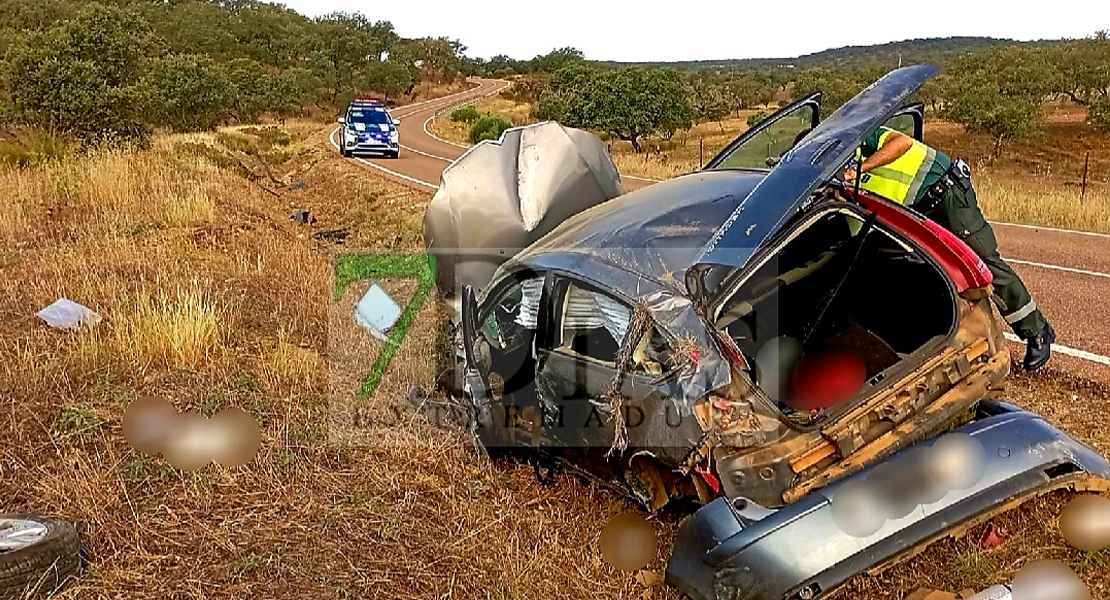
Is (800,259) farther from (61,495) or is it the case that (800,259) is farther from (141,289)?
(141,289)

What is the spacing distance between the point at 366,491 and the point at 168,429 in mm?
1323

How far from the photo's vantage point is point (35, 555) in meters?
3.14

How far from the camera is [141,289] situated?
6.59 meters

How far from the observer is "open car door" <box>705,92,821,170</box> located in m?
4.18

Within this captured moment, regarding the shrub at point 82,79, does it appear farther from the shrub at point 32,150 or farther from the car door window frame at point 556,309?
the car door window frame at point 556,309

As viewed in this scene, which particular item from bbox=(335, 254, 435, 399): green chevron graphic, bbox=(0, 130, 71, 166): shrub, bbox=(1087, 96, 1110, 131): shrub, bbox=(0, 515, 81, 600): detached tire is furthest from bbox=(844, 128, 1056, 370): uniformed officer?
bbox=(1087, 96, 1110, 131): shrub

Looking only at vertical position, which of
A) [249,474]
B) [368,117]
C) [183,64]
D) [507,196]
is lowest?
[249,474]

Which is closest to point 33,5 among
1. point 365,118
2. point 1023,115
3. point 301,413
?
point 365,118

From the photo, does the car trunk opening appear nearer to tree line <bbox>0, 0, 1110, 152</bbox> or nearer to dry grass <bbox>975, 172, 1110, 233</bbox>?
tree line <bbox>0, 0, 1110, 152</bbox>

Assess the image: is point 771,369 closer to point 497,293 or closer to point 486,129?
point 497,293

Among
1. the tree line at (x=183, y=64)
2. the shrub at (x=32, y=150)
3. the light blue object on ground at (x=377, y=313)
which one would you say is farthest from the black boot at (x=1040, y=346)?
the tree line at (x=183, y=64)

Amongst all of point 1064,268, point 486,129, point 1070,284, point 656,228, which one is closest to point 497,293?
point 656,228

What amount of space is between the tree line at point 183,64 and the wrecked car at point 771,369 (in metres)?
13.8

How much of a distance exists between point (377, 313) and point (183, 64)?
28.5m
